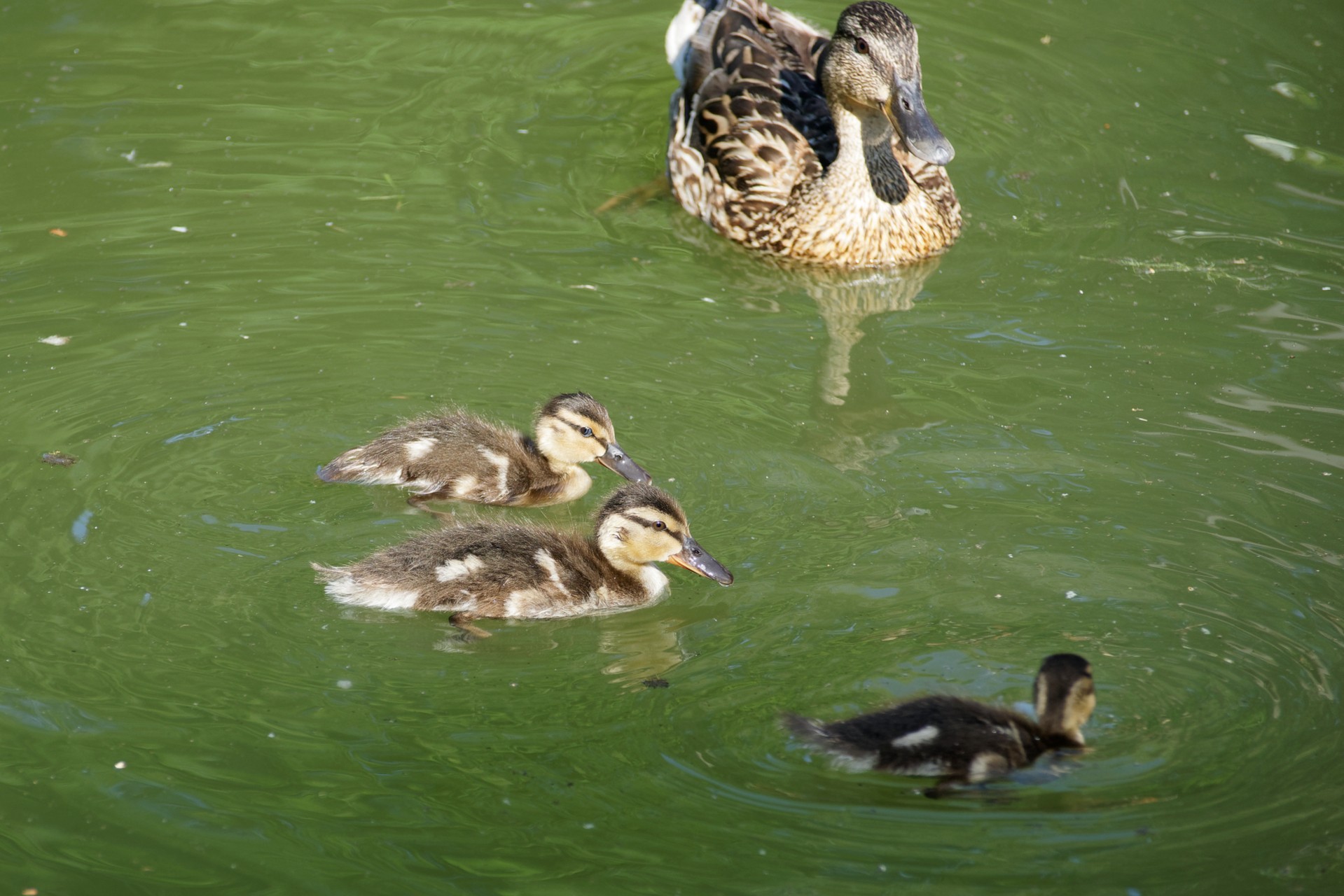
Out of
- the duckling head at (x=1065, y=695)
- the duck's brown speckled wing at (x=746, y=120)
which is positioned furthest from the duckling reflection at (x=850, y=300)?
the duckling head at (x=1065, y=695)

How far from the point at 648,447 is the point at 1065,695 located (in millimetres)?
2184

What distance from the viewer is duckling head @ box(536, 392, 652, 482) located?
216 inches

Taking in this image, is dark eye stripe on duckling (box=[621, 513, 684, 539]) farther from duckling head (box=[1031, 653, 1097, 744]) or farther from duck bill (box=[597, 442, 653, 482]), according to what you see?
duckling head (box=[1031, 653, 1097, 744])

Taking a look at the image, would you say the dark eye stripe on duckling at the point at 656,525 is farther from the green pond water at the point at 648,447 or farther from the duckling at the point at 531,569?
the green pond water at the point at 648,447

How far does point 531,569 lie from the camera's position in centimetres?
493

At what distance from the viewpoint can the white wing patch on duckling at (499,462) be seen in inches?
218

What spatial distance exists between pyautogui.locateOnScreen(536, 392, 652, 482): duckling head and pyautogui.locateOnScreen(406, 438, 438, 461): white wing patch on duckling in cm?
43

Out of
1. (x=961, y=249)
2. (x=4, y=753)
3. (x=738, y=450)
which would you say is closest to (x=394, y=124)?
(x=961, y=249)

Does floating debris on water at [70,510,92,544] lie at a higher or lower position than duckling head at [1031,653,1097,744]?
lower

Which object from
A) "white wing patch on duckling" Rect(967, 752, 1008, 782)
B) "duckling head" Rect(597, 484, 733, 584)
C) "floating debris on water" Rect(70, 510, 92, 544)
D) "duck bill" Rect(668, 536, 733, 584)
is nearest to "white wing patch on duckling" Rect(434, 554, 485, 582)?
"duckling head" Rect(597, 484, 733, 584)

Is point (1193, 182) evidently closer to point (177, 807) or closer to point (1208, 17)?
point (1208, 17)

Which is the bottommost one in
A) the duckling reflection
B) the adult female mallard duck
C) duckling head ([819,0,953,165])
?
the duckling reflection

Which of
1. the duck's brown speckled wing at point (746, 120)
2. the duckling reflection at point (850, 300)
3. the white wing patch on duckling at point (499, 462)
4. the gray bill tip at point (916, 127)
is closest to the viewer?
the white wing patch on duckling at point (499, 462)

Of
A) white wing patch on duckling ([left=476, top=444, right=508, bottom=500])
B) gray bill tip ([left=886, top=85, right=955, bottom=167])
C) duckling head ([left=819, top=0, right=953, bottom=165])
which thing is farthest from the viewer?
duckling head ([left=819, top=0, right=953, bottom=165])
